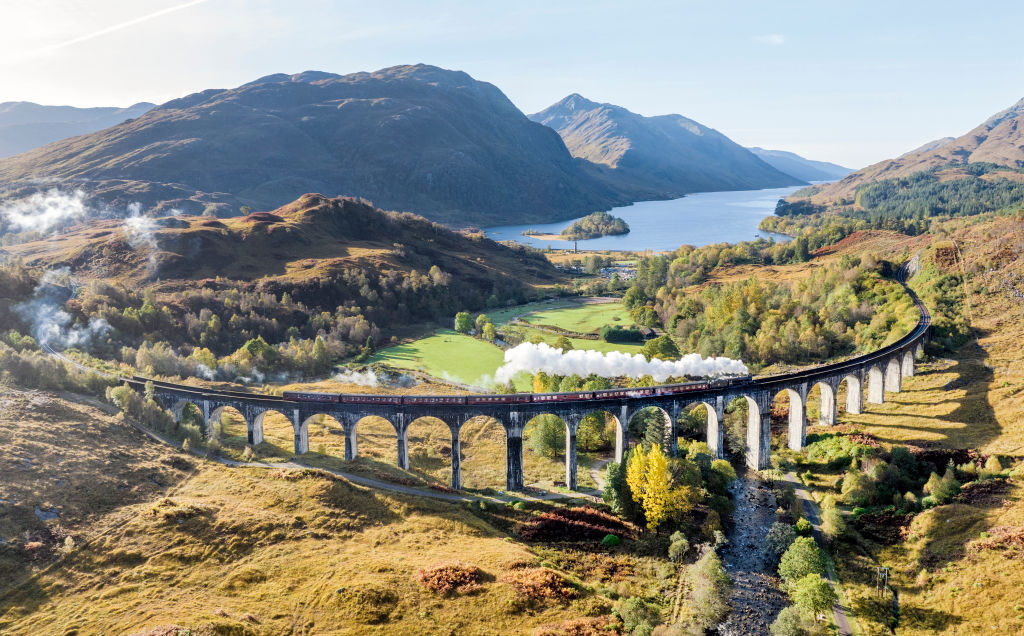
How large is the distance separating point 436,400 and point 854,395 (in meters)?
53.9

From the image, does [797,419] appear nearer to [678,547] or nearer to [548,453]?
[548,453]

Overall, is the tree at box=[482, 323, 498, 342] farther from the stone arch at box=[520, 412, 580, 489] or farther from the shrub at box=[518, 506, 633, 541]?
the shrub at box=[518, 506, 633, 541]

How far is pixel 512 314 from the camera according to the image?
497 ft

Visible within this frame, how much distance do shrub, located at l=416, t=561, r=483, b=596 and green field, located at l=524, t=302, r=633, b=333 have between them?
278 feet

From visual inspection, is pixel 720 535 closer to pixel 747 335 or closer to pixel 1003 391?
pixel 1003 391

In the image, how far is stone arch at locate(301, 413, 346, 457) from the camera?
6696cm

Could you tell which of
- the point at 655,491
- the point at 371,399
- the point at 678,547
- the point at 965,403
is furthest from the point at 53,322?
the point at 965,403

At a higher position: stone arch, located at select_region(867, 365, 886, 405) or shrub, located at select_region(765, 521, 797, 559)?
stone arch, located at select_region(867, 365, 886, 405)

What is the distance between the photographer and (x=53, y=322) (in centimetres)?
10106

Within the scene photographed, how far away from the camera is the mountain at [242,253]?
14725cm

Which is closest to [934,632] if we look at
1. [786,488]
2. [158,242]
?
[786,488]

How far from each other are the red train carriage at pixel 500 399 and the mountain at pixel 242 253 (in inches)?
3708

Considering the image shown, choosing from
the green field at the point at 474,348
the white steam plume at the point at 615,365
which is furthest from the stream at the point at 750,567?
the green field at the point at 474,348

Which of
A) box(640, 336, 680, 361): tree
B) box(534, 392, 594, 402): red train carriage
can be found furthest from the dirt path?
box(640, 336, 680, 361): tree
